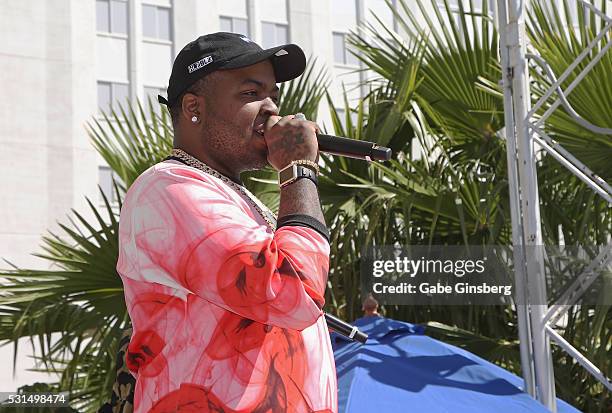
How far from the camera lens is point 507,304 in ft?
19.1

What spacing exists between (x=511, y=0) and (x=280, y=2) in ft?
64.2

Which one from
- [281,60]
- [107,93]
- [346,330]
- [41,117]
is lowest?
[346,330]

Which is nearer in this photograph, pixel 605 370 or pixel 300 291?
pixel 300 291

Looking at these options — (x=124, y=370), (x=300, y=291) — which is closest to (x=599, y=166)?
(x=124, y=370)

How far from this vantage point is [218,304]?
147 centimetres

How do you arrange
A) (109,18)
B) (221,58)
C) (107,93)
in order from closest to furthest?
(221,58), (107,93), (109,18)

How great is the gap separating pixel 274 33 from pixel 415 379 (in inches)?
796

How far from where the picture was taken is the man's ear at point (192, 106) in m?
1.68

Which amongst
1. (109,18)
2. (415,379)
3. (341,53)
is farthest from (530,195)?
(341,53)

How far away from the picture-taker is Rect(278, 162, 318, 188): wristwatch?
155cm

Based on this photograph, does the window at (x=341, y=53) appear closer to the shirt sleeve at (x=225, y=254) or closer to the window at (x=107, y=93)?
the window at (x=107, y=93)

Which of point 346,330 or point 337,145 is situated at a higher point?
point 337,145

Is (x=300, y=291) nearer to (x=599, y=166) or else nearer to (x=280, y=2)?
(x=599, y=166)

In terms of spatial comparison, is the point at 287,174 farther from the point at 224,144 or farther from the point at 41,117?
the point at 41,117
